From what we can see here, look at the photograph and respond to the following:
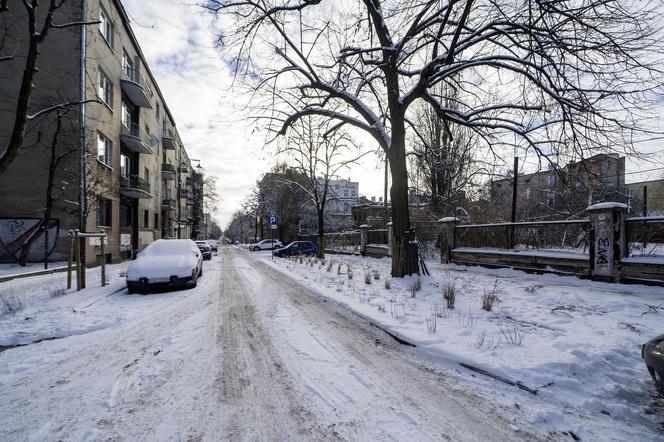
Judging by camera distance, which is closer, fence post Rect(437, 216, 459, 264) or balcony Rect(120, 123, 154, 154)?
fence post Rect(437, 216, 459, 264)

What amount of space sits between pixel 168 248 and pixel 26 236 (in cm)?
921

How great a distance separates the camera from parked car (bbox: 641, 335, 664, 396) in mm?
2379

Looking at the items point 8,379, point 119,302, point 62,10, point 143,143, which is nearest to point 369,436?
point 8,379

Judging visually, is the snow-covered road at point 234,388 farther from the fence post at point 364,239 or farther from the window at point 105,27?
the window at point 105,27

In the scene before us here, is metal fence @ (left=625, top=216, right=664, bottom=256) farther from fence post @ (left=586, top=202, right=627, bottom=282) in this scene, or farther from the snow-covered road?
the snow-covered road

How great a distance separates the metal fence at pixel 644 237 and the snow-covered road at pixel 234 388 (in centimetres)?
822

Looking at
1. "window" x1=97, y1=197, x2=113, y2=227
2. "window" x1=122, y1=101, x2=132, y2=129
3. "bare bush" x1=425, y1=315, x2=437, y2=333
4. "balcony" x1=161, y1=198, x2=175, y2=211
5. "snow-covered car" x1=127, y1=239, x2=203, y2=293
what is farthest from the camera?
"balcony" x1=161, y1=198, x2=175, y2=211

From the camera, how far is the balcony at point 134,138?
20.4m

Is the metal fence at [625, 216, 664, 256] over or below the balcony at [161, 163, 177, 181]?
A: below

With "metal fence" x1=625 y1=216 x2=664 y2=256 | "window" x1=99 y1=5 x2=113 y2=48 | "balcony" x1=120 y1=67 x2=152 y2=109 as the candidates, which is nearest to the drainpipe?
"window" x1=99 y1=5 x2=113 y2=48

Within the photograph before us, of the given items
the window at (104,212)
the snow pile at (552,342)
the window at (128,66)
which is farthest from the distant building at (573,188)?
the window at (128,66)

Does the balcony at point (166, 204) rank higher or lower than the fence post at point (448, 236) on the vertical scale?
higher

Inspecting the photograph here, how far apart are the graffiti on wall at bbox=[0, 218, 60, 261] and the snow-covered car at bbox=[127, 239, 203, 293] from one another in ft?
26.3

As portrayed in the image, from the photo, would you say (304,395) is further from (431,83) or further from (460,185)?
(460,185)
